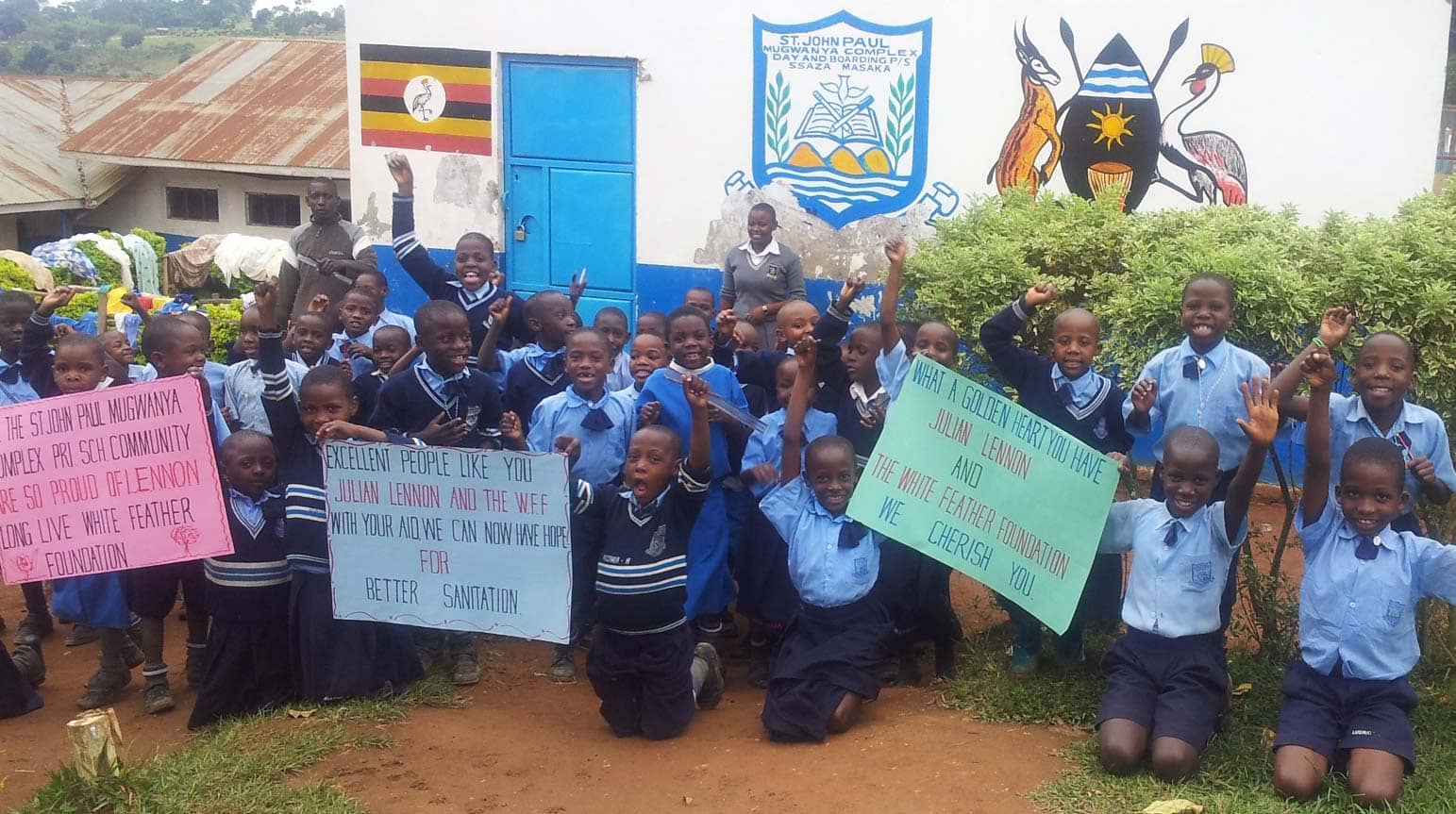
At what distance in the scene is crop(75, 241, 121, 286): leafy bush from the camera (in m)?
18.8

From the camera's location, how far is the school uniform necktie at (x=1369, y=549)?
3.99 m

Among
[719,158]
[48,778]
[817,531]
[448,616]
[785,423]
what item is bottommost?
[48,778]

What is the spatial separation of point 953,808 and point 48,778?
9.74ft

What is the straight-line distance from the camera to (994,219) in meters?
6.30

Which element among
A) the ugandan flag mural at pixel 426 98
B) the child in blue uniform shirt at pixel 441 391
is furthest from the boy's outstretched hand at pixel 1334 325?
the ugandan flag mural at pixel 426 98

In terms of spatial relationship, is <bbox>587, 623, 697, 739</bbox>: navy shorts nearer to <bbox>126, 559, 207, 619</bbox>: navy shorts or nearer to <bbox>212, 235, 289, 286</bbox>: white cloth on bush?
<bbox>126, 559, 207, 619</bbox>: navy shorts

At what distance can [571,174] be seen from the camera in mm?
9539

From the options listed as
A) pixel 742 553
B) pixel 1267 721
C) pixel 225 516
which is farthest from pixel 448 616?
pixel 1267 721

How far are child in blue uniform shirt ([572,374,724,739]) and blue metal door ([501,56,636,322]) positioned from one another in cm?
506

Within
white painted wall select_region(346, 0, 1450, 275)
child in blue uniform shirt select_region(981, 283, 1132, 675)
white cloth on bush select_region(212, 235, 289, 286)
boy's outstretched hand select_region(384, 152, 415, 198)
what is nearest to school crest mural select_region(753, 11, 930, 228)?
white painted wall select_region(346, 0, 1450, 275)

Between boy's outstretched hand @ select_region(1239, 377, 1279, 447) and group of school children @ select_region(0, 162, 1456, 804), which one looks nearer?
boy's outstretched hand @ select_region(1239, 377, 1279, 447)

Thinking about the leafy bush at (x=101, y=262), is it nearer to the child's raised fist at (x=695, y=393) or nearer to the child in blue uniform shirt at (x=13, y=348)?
the child in blue uniform shirt at (x=13, y=348)

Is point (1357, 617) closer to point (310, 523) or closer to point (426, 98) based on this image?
point (310, 523)

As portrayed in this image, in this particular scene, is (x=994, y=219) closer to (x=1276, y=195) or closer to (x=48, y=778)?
(x=1276, y=195)
